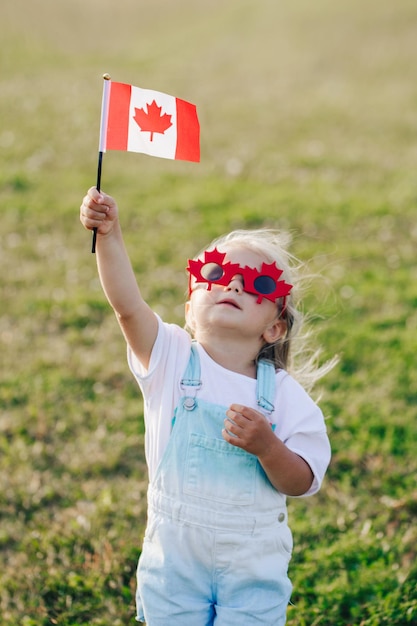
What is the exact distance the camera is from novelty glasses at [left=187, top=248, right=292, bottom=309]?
306 centimetres

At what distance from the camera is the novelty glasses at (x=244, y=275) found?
3061mm

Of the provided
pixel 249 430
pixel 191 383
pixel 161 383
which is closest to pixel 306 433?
pixel 249 430

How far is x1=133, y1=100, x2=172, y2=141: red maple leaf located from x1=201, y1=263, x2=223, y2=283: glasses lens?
1.77 feet

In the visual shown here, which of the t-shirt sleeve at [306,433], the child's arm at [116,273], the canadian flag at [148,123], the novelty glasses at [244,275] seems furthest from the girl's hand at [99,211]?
the t-shirt sleeve at [306,433]

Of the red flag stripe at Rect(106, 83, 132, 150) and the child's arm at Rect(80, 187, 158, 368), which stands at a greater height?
the red flag stripe at Rect(106, 83, 132, 150)

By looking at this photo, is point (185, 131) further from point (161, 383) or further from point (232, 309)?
point (161, 383)

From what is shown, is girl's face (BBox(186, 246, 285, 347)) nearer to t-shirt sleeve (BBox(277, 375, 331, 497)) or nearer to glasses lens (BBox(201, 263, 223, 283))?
glasses lens (BBox(201, 263, 223, 283))

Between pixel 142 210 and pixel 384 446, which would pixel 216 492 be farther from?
pixel 142 210

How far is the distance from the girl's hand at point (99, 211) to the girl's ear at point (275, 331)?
30.8 inches

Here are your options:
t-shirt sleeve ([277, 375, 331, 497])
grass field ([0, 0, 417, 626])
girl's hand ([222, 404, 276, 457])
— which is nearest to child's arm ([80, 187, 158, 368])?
girl's hand ([222, 404, 276, 457])

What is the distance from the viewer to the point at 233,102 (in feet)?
52.3

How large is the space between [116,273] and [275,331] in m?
0.73

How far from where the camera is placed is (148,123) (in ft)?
10.1

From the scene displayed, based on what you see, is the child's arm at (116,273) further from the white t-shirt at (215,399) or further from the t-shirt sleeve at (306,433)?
the t-shirt sleeve at (306,433)
